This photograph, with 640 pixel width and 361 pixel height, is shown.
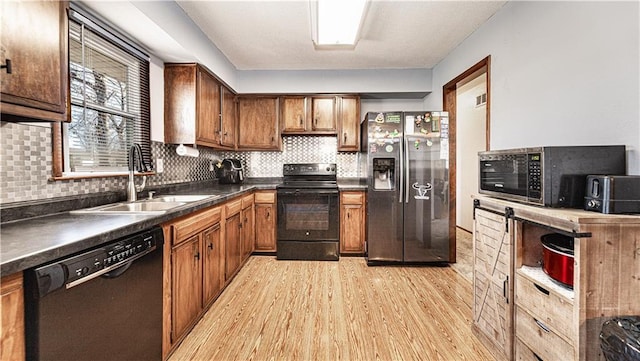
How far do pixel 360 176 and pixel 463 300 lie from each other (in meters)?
2.20

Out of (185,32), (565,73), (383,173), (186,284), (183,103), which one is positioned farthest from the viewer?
(383,173)

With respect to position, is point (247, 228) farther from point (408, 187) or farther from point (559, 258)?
point (559, 258)

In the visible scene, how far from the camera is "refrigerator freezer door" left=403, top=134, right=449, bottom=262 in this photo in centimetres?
332

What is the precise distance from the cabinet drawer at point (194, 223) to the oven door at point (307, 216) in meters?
1.22

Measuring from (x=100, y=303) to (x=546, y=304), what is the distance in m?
2.04

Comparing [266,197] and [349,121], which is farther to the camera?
[349,121]

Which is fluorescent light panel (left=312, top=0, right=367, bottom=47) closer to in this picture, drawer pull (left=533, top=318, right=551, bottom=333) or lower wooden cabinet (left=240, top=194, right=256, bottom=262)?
lower wooden cabinet (left=240, top=194, right=256, bottom=262)

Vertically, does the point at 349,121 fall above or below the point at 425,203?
above

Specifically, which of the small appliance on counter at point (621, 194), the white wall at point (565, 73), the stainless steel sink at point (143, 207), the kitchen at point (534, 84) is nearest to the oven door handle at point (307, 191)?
the kitchen at point (534, 84)

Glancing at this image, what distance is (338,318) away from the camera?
2.24m

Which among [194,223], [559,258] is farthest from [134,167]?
[559,258]

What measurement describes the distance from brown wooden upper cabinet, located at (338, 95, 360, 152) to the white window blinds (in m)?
2.37

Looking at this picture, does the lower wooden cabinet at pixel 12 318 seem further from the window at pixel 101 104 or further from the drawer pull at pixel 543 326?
the drawer pull at pixel 543 326

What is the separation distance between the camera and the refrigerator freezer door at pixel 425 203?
332 cm
